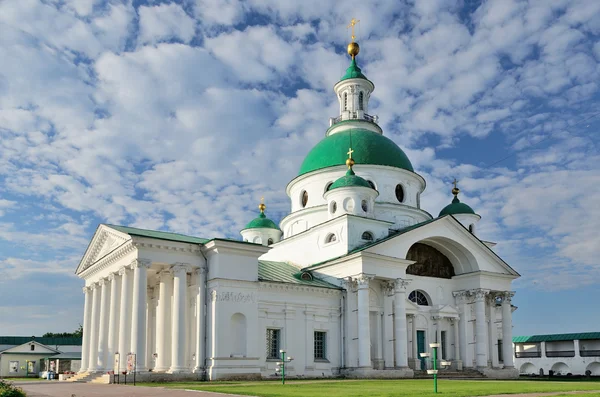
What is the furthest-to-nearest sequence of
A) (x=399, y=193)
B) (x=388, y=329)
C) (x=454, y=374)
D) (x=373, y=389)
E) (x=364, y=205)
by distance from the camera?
(x=399, y=193)
(x=364, y=205)
(x=454, y=374)
(x=388, y=329)
(x=373, y=389)

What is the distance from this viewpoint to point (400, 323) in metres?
37.8

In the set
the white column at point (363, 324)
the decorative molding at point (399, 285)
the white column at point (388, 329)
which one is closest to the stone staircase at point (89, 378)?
the white column at point (363, 324)

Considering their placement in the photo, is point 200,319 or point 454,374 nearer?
point 200,319

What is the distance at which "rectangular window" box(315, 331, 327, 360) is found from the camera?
37562 millimetres

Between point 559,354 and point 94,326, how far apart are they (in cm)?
4421

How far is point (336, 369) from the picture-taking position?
37.5 m

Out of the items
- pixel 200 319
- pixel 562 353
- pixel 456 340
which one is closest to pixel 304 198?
pixel 456 340

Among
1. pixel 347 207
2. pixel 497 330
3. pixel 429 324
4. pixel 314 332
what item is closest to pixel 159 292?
pixel 314 332

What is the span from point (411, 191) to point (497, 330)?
11690mm

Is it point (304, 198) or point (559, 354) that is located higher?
point (304, 198)

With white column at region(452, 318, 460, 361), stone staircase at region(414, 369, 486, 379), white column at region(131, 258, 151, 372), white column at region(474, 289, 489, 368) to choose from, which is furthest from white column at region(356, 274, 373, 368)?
white column at region(131, 258, 151, 372)

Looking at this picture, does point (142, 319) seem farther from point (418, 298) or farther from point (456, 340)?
point (456, 340)

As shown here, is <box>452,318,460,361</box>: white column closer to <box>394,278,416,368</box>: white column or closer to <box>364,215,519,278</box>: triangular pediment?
<box>364,215,519,278</box>: triangular pediment

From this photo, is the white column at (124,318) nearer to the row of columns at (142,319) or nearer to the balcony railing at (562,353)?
the row of columns at (142,319)
